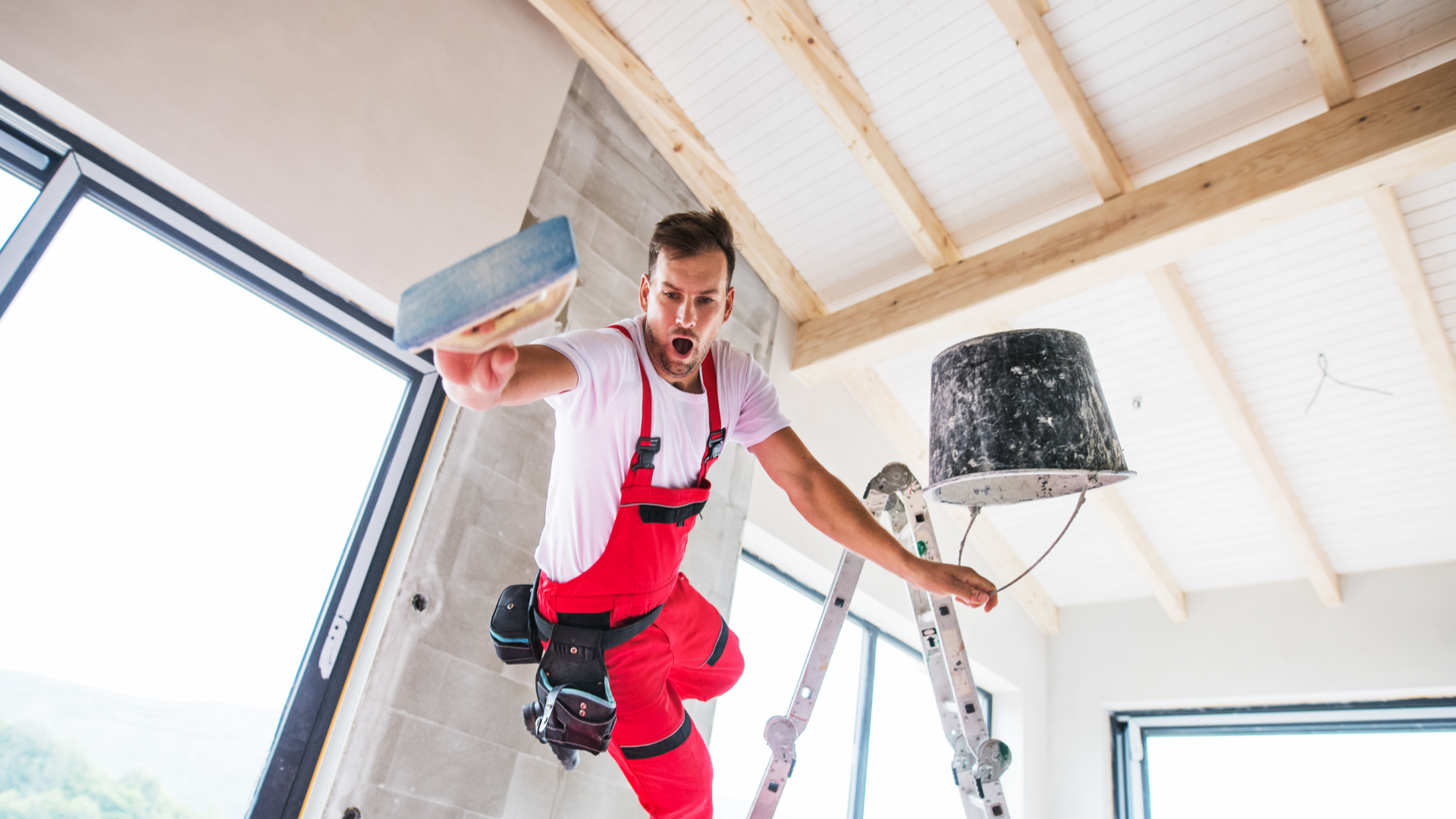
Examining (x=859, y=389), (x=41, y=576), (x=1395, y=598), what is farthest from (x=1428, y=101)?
(x=41, y=576)

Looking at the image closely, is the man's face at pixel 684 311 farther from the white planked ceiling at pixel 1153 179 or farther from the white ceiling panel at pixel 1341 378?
the white ceiling panel at pixel 1341 378

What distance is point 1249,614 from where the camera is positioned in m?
5.92

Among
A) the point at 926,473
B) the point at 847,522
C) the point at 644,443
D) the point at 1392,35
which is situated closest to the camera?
the point at 644,443

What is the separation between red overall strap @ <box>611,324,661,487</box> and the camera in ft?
5.74

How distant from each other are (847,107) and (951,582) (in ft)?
9.52

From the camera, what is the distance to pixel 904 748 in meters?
5.55

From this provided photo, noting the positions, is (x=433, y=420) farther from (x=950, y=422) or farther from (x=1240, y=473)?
(x=1240, y=473)

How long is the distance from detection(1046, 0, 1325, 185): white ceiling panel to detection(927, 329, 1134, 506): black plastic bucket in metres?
2.20

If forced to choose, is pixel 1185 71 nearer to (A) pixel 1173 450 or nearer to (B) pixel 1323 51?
(B) pixel 1323 51

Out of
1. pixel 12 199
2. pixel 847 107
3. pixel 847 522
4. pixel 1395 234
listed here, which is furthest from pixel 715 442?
pixel 1395 234

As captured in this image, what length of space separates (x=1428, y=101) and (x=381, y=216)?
4.01 meters

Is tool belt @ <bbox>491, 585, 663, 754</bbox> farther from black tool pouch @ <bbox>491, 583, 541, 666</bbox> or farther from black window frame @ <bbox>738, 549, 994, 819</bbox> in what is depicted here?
black window frame @ <bbox>738, 549, 994, 819</bbox>

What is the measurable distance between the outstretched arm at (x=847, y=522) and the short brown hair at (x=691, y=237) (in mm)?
453

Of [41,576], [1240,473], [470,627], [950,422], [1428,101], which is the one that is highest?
[1428,101]
